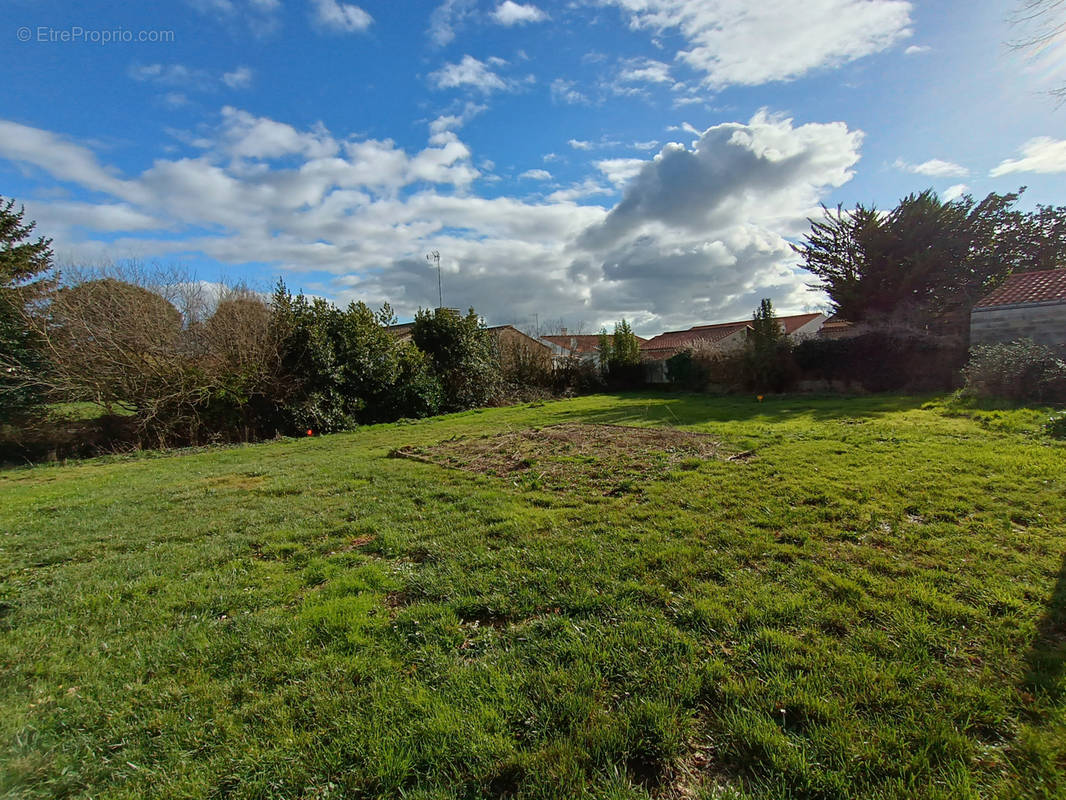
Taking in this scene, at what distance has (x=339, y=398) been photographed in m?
13.4

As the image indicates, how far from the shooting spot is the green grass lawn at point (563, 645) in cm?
167

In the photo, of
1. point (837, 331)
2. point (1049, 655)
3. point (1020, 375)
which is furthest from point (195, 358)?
point (837, 331)

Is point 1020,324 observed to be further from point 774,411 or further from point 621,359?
point 621,359

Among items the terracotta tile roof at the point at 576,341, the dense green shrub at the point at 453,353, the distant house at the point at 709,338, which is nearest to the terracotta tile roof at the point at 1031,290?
the distant house at the point at 709,338

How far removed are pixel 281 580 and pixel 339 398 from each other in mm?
11025

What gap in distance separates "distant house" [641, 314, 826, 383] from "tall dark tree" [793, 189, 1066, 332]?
3047 millimetres

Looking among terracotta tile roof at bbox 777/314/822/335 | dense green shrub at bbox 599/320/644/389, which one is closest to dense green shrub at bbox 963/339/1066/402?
dense green shrub at bbox 599/320/644/389

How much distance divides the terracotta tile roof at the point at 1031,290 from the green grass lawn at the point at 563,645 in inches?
471

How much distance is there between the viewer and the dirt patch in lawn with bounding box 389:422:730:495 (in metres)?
5.73

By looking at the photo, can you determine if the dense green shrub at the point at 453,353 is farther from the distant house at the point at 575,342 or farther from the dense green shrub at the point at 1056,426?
the dense green shrub at the point at 1056,426

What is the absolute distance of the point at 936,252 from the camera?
56.1ft

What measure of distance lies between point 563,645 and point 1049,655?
2356 millimetres

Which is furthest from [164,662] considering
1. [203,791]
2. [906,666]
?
[906,666]

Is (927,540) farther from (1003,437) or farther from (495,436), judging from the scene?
(495,436)
